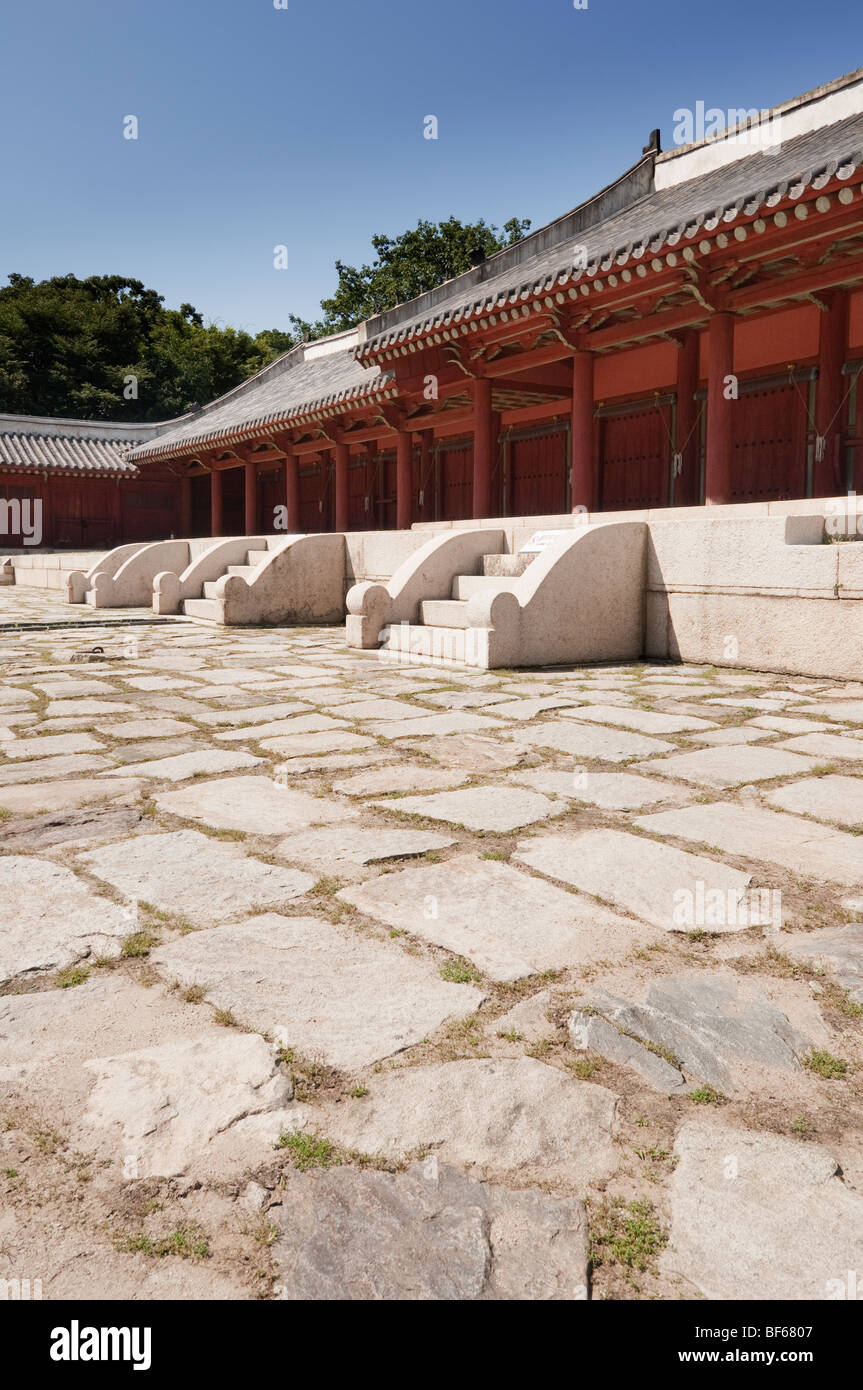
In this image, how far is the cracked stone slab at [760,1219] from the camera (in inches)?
48.9

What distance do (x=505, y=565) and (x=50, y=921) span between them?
6.91 metres

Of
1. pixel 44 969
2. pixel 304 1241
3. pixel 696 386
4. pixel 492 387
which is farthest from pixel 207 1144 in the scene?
pixel 492 387

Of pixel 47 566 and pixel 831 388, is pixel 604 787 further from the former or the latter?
pixel 47 566

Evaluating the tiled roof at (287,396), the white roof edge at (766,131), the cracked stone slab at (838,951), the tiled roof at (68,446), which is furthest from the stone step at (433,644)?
the tiled roof at (68,446)

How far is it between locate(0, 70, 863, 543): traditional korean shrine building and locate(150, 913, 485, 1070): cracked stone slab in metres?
6.40


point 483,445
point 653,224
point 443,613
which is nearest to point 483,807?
point 443,613

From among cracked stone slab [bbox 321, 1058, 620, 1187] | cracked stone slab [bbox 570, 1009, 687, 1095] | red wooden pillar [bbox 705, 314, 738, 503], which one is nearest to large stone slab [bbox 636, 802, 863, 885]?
cracked stone slab [bbox 570, 1009, 687, 1095]

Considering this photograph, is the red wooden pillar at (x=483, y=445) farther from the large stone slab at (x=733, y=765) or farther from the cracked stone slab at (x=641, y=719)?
the large stone slab at (x=733, y=765)

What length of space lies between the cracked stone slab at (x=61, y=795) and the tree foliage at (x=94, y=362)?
126 ft

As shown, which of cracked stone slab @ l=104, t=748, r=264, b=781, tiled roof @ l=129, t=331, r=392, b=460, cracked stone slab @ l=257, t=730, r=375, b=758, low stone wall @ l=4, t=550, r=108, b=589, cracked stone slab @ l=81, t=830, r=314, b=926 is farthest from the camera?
low stone wall @ l=4, t=550, r=108, b=589

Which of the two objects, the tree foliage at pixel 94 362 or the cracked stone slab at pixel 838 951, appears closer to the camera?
the cracked stone slab at pixel 838 951

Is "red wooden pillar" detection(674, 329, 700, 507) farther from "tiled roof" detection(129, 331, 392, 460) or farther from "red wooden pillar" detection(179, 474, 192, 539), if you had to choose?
"red wooden pillar" detection(179, 474, 192, 539)

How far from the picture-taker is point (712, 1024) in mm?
1867

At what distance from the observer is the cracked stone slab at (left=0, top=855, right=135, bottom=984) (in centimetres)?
214
